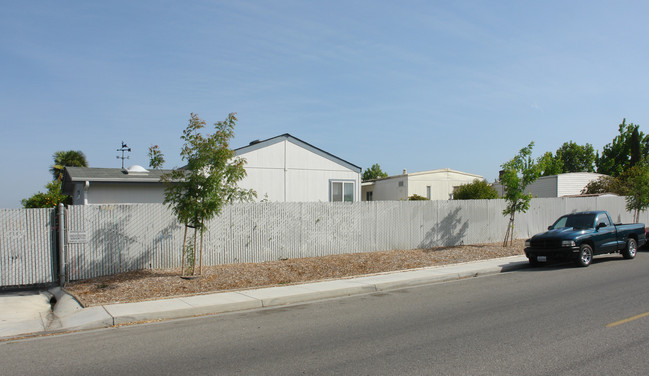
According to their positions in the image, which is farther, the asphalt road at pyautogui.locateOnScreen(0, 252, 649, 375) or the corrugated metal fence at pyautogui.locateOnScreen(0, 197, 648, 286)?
the corrugated metal fence at pyautogui.locateOnScreen(0, 197, 648, 286)

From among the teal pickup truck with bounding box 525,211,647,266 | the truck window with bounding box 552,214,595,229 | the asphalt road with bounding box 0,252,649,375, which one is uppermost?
the truck window with bounding box 552,214,595,229

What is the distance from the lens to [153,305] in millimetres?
9695

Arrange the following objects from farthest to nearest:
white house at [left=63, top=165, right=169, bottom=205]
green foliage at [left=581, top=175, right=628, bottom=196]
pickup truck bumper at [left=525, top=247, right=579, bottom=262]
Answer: green foliage at [left=581, top=175, right=628, bottom=196] → white house at [left=63, top=165, right=169, bottom=205] → pickup truck bumper at [left=525, top=247, right=579, bottom=262]

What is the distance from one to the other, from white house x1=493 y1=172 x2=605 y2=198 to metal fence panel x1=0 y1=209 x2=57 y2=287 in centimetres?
→ 3450

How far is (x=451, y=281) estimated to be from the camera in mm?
13125

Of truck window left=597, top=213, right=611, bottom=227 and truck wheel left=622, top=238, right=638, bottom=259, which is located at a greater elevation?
truck window left=597, top=213, right=611, bottom=227

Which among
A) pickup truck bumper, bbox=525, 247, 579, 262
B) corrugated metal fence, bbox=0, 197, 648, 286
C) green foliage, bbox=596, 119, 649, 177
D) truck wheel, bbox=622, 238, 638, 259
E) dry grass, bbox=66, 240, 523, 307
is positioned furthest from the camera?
green foliage, bbox=596, 119, 649, 177

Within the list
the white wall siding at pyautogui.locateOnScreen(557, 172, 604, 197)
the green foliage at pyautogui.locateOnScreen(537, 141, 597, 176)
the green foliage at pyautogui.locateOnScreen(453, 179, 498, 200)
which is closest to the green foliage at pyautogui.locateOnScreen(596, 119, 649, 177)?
the green foliage at pyautogui.locateOnScreen(537, 141, 597, 176)

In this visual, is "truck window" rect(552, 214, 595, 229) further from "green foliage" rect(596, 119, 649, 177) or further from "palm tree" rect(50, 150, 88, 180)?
"green foliage" rect(596, 119, 649, 177)

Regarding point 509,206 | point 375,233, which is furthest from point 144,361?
point 509,206

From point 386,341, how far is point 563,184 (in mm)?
35894

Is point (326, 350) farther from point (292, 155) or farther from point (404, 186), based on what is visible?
point (404, 186)

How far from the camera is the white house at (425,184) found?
132ft

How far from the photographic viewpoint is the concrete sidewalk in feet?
28.0
